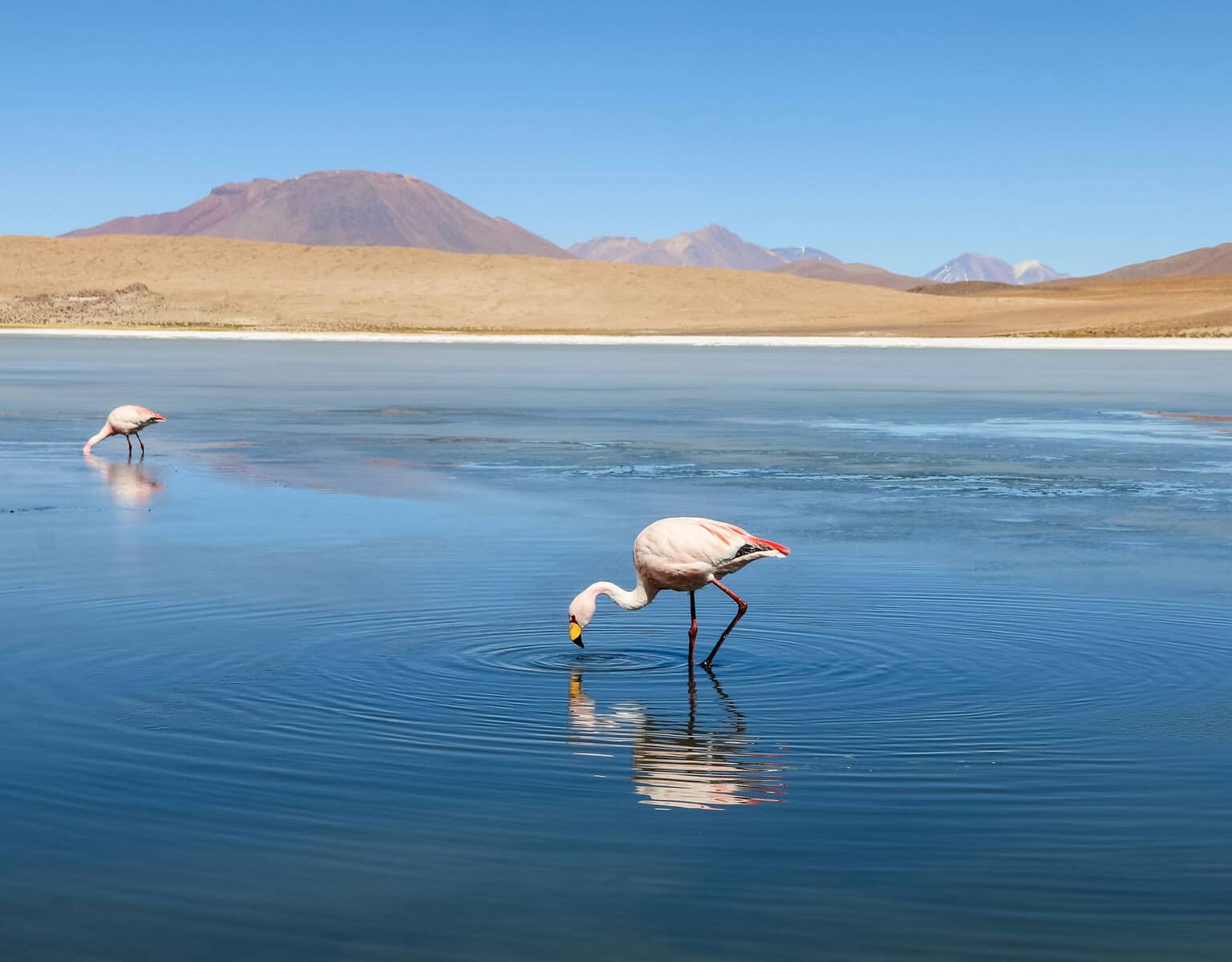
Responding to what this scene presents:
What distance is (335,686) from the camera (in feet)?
28.3

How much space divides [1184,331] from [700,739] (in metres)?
75.7

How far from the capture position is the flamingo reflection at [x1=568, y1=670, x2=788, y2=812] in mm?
6871

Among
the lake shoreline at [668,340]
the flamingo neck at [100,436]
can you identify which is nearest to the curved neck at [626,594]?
the flamingo neck at [100,436]

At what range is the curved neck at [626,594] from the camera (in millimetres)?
9422

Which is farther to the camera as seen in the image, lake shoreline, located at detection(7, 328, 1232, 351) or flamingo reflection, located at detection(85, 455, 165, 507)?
lake shoreline, located at detection(7, 328, 1232, 351)

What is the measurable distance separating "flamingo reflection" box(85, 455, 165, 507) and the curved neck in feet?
26.1

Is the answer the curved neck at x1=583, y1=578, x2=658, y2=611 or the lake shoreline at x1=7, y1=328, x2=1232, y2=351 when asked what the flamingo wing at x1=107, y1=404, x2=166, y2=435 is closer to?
the curved neck at x1=583, y1=578, x2=658, y2=611

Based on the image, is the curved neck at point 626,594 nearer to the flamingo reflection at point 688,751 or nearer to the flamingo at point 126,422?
the flamingo reflection at point 688,751

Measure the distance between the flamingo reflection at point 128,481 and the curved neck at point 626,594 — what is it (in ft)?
26.1

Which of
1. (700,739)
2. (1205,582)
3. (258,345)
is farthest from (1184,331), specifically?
(700,739)

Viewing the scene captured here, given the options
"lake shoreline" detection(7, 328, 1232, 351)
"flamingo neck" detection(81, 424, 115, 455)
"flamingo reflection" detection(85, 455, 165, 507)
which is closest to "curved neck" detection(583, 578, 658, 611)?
"flamingo reflection" detection(85, 455, 165, 507)

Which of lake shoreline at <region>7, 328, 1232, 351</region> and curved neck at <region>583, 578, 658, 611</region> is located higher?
lake shoreline at <region>7, 328, 1232, 351</region>

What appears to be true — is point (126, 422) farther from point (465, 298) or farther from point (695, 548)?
point (465, 298)

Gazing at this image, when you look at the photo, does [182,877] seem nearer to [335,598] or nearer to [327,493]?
[335,598]
